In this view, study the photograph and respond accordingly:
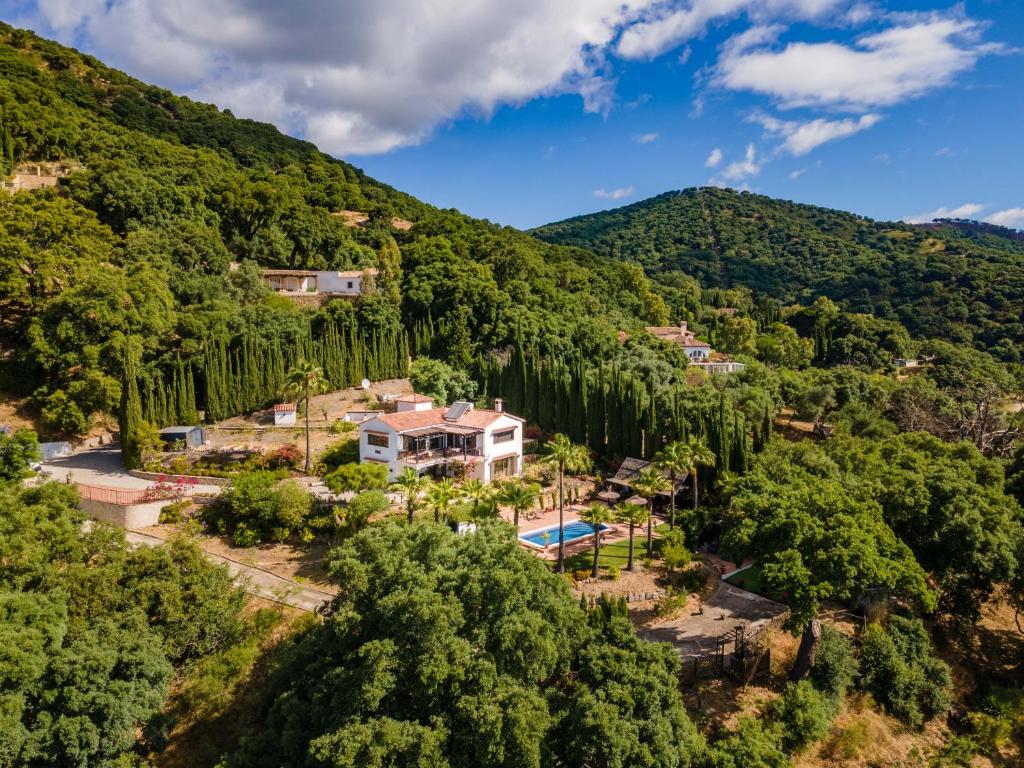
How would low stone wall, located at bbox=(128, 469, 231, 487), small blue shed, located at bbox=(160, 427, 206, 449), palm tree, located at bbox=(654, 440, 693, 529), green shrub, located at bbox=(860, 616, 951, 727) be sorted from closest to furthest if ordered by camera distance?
green shrub, located at bbox=(860, 616, 951, 727), palm tree, located at bbox=(654, 440, 693, 529), low stone wall, located at bbox=(128, 469, 231, 487), small blue shed, located at bbox=(160, 427, 206, 449)

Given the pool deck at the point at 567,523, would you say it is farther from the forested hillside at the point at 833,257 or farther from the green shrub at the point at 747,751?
the forested hillside at the point at 833,257

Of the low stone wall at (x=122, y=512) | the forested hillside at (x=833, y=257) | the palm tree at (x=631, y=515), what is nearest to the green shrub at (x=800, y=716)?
the palm tree at (x=631, y=515)

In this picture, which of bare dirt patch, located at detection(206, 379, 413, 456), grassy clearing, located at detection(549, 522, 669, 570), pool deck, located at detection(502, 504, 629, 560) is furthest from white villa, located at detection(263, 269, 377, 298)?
grassy clearing, located at detection(549, 522, 669, 570)

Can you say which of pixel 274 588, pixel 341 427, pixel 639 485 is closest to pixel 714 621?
pixel 639 485

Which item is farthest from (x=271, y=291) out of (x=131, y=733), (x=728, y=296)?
(x=728, y=296)

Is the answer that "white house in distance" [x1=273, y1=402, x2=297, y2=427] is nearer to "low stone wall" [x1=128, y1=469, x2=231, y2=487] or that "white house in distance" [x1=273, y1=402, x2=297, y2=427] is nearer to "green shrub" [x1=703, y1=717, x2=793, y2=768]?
"low stone wall" [x1=128, y1=469, x2=231, y2=487]

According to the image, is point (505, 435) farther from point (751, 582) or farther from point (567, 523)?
point (751, 582)
